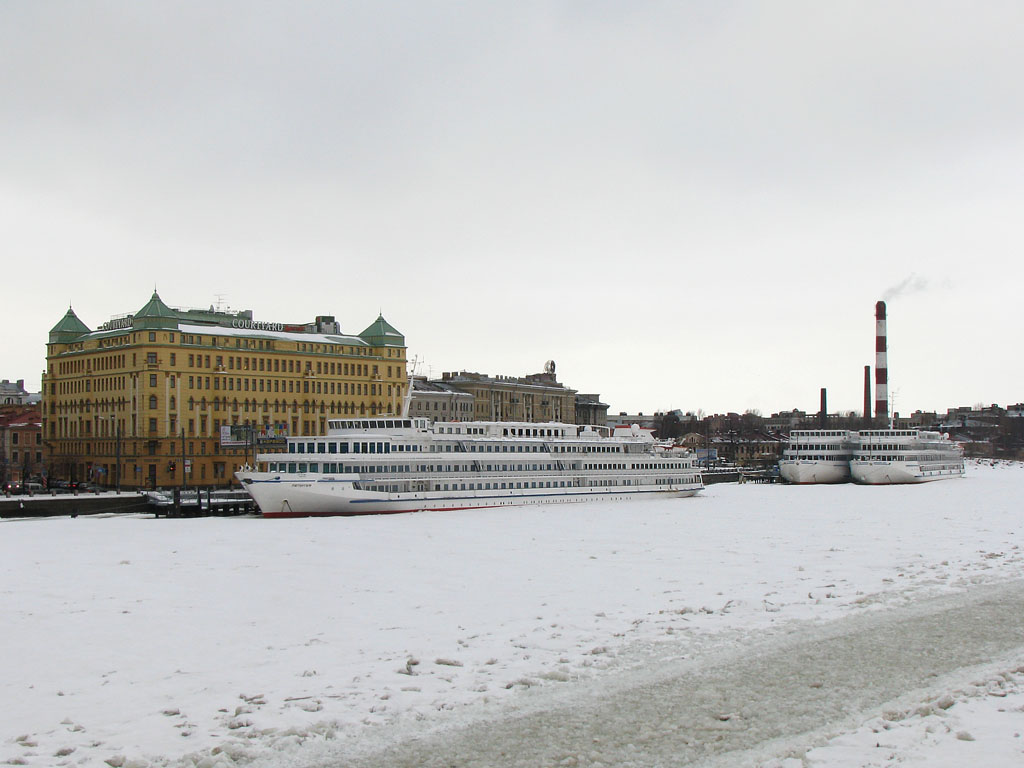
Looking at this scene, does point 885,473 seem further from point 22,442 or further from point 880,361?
point 22,442

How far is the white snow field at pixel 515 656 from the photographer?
62.4 ft

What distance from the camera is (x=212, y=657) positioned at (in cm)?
2558

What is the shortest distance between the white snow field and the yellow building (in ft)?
241

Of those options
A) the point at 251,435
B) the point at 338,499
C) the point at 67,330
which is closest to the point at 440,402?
the point at 67,330

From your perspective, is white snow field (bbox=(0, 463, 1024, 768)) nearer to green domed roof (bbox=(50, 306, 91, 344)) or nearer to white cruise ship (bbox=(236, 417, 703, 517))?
white cruise ship (bbox=(236, 417, 703, 517))

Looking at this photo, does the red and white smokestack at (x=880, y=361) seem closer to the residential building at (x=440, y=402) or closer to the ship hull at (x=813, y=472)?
the ship hull at (x=813, y=472)

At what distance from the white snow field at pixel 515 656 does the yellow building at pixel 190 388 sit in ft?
241

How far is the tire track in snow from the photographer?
18.5 m

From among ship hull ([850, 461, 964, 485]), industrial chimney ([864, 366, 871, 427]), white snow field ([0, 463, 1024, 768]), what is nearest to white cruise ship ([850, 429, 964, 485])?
ship hull ([850, 461, 964, 485])

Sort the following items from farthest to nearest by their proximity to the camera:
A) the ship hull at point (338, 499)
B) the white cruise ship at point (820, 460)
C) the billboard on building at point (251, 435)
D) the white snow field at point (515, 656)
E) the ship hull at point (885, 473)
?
the white cruise ship at point (820, 460)
the ship hull at point (885, 473)
the billboard on building at point (251, 435)
the ship hull at point (338, 499)
the white snow field at point (515, 656)

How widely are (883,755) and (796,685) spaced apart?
4370 millimetres

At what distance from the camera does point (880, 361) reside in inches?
6550

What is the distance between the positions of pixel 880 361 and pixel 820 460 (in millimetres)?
31296

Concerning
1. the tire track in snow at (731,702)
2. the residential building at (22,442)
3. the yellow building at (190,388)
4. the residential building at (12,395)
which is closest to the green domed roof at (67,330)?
the yellow building at (190,388)
